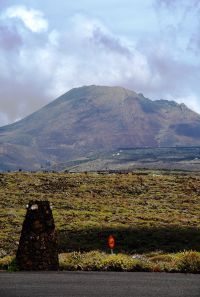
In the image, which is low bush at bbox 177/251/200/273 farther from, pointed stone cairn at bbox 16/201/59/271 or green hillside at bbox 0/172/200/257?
green hillside at bbox 0/172/200/257

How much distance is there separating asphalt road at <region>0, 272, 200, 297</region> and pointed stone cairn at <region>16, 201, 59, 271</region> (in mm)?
2409

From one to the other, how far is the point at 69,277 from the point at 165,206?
7892cm

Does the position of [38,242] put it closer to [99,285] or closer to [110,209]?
[99,285]

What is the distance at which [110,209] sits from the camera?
306 ft

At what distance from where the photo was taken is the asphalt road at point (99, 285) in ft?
55.9

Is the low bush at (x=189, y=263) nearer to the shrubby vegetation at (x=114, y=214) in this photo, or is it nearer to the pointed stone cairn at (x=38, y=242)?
the shrubby vegetation at (x=114, y=214)

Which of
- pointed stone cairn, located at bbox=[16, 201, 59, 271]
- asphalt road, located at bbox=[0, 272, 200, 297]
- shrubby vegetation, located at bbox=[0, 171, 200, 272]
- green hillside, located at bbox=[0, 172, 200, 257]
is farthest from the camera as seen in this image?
Answer: green hillside, located at bbox=[0, 172, 200, 257]

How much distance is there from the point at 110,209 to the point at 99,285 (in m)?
74.4

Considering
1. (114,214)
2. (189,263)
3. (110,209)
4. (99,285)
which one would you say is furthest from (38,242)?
(110,209)

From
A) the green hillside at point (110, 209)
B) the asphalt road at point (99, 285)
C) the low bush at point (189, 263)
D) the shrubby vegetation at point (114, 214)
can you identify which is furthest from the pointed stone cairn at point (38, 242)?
the green hillside at point (110, 209)

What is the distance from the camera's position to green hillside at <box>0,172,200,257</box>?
67381 mm

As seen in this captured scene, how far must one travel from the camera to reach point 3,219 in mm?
81250

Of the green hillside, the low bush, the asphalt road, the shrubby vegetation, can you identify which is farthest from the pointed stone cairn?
the green hillside

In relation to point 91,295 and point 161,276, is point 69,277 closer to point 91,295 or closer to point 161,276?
point 161,276
